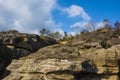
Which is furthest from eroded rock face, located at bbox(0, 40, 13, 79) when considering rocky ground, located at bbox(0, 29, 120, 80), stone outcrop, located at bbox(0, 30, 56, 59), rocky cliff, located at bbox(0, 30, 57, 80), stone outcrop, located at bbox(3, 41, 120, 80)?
stone outcrop, located at bbox(3, 41, 120, 80)

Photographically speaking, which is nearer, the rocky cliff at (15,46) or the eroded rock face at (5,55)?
the eroded rock face at (5,55)

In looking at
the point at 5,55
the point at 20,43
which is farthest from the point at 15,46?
the point at 5,55

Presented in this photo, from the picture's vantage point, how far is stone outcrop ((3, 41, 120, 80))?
24.7m

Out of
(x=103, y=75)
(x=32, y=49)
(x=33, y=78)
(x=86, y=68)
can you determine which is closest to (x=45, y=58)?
(x=33, y=78)

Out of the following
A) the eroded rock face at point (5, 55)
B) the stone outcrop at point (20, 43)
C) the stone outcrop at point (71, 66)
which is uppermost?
the stone outcrop at point (20, 43)

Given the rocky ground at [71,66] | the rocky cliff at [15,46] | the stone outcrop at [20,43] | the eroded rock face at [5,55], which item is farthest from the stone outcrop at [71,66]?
the stone outcrop at [20,43]

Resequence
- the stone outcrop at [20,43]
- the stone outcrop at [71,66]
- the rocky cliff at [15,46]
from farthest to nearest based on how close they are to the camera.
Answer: the stone outcrop at [20,43] < the rocky cliff at [15,46] < the stone outcrop at [71,66]

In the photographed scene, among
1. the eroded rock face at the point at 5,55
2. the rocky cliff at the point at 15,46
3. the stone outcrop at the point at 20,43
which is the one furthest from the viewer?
the stone outcrop at the point at 20,43

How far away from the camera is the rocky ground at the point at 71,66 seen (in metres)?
24.7

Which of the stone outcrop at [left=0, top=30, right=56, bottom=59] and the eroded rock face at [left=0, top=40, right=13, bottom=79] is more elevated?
the stone outcrop at [left=0, top=30, right=56, bottom=59]

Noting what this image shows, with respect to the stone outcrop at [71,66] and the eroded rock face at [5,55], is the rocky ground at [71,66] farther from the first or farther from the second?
the eroded rock face at [5,55]

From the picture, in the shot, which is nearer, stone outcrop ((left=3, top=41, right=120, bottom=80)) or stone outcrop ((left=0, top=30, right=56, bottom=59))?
stone outcrop ((left=3, top=41, right=120, bottom=80))

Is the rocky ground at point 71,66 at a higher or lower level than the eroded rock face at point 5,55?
lower

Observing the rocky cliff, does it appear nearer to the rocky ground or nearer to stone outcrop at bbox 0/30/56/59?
stone outcrop at bbox 0/30/56/59
